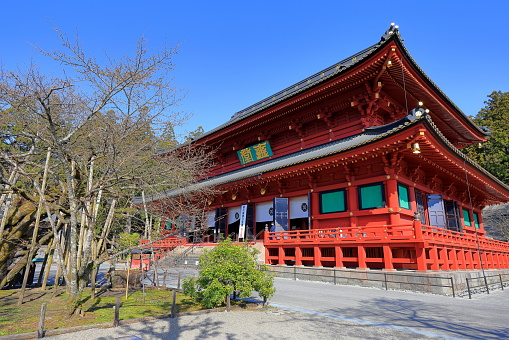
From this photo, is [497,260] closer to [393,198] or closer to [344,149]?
[393,198]

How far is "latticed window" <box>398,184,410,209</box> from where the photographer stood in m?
13.7

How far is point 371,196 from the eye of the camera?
45.7ft

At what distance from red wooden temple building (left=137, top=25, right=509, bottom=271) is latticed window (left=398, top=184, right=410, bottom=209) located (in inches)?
2.0

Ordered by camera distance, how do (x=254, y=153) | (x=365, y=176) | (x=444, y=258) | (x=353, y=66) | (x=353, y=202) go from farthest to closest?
(x=254, y=153) < (x=353, y=202) < (x=365, y=176) < (x=353, y=66) < (x=444, y=258)

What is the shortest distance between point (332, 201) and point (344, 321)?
30.1 ft

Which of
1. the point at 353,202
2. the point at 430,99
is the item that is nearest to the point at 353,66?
the point at 430,99

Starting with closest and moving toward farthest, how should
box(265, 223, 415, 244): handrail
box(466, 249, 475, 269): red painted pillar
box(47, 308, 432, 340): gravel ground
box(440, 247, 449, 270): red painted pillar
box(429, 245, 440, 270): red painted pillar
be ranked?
box(47, 308, 432, 340): gravel ground, box(429, 245, 440, 270): red painted pillar, box(265, 223, 415, 244): handrail, box(440, 247, 449, 270): red painted pillar, box(466, 249, 475, 269): red painted pillar

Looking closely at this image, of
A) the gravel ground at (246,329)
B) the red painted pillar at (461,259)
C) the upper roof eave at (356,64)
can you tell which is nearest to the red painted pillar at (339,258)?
the red painted pillar at (461,259)

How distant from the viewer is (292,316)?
7.07m

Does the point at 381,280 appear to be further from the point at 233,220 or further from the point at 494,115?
the point at 494,115

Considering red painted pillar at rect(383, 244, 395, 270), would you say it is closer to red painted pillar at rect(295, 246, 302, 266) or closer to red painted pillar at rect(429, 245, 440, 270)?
red painted pillar at rect(429, 245, 440, 270)

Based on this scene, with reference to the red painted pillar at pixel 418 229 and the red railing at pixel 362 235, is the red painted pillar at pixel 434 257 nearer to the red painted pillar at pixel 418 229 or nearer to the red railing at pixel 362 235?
the red railing at pixel 362 235

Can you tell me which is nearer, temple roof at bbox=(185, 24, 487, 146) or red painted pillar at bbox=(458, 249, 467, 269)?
temple roof at bbox=(185, 24, 487, 146)

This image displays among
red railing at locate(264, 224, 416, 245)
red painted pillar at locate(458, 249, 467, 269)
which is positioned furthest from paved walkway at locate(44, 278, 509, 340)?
red painted pillar at locate(458, 249, 467, 269)
